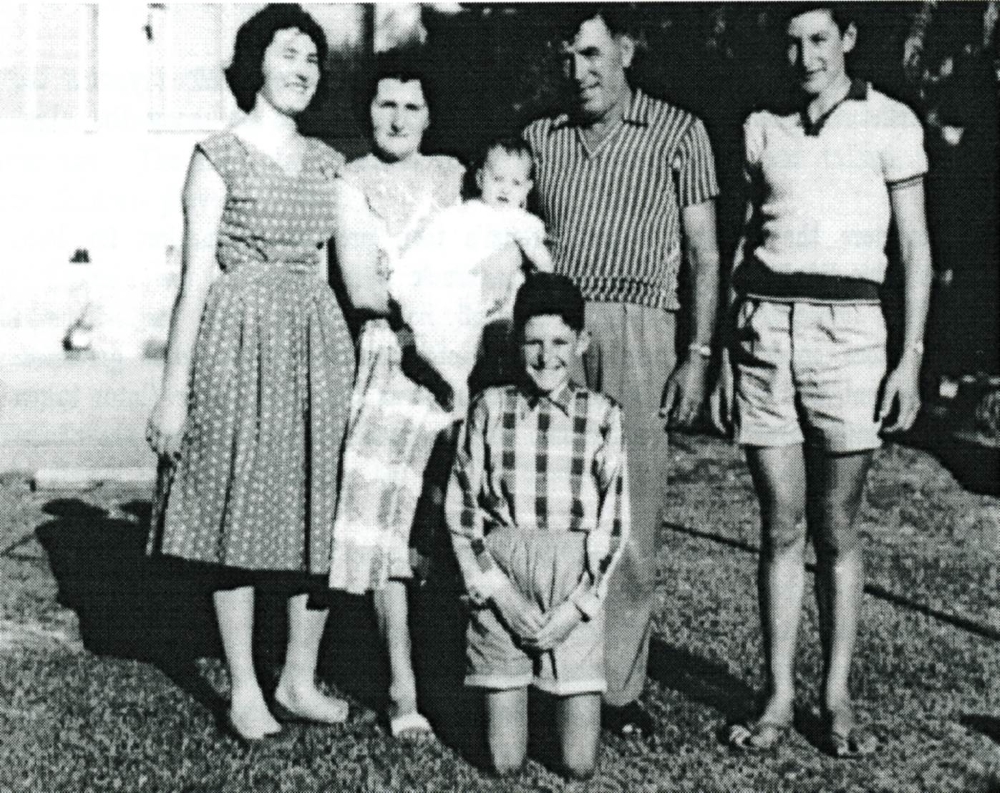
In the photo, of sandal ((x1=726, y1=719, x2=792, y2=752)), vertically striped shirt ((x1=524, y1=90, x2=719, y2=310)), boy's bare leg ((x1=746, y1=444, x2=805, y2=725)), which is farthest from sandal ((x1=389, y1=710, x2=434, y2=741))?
vertically striped shirt ((x1=524, y1=90, x2=719, y2=310))

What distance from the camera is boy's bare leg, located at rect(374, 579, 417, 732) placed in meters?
3.82

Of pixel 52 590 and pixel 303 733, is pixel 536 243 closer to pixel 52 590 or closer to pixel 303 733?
pixel 303 733

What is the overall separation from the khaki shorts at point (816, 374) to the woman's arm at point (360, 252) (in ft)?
3.44

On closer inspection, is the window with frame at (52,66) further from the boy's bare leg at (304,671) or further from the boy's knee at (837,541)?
the boy's knee at (837,541)

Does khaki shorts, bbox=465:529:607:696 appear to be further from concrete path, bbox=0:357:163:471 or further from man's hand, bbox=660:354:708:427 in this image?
concrete path, bbox=0:357:163:471

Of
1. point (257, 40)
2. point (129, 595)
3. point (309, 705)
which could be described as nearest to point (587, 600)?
point (309, 705)

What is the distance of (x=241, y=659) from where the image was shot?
381 cm

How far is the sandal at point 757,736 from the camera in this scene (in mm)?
3738

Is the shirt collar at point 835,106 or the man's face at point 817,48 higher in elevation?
the man's face at point 817,48

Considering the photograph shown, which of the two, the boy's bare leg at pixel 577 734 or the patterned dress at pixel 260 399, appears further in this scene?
the patterned dress at pixel 260 399

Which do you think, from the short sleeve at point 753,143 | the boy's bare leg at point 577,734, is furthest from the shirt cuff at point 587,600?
the short sleeve at point 753,143

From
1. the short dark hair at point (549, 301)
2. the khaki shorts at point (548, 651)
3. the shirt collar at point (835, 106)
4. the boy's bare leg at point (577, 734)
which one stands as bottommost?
the boy's bare leg at point (577, 734)

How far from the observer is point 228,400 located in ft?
12.0

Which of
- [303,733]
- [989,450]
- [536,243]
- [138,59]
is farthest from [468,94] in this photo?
[138,59]
